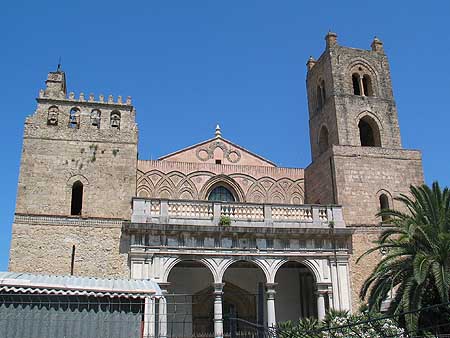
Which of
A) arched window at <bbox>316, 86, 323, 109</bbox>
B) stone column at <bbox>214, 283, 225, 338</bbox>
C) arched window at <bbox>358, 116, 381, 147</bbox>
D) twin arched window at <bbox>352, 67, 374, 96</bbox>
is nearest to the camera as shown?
stone column at <bbox>214, 283, 225, 338</bbox>

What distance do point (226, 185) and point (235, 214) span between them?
488cm

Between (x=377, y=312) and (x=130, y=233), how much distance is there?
29.7ft

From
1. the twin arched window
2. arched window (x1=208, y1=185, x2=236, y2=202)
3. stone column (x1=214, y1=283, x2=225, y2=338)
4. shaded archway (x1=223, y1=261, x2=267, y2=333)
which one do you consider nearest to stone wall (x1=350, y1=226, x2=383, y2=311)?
shaded archway (x1=223, y1=261, x2=267, y2=333)

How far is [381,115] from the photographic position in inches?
974

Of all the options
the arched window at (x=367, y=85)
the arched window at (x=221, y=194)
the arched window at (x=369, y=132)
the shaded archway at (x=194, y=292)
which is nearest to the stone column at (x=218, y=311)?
the shaded archway at (x=194, y=292)

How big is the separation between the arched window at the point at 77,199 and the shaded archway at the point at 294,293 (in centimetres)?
875

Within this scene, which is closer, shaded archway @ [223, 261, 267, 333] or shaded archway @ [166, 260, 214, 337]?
shaded archway @ [166, 260, 214, 337]

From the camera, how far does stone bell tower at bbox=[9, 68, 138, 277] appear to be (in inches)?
752

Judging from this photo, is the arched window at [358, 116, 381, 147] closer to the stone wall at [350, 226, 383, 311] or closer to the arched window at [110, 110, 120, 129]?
the stone wall at [350, 226, 383, 311]

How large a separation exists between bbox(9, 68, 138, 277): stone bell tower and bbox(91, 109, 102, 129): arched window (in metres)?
0.04

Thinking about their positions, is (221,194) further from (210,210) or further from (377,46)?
(377,46)

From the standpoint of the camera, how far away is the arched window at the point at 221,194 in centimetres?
2506

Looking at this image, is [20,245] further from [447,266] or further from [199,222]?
[447,266]

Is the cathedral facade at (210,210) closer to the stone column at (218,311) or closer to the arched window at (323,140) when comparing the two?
the stone column at (218,311)
